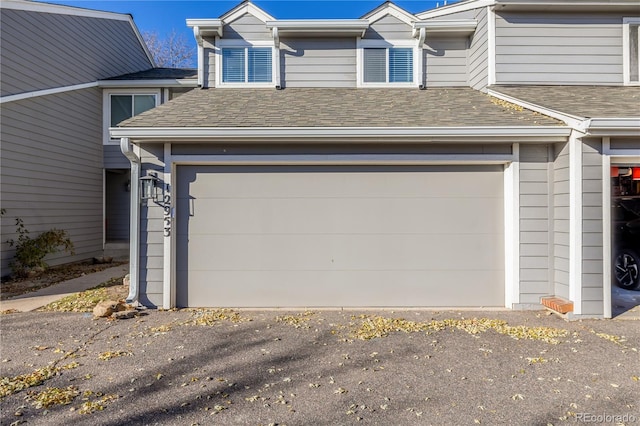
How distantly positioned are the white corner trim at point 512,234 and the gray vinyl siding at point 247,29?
5280 mm

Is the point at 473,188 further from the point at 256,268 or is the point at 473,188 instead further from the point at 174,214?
the point at 174,214

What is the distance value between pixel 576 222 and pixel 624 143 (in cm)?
118

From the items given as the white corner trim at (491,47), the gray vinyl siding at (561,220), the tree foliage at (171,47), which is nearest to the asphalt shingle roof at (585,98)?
the white corner trim at (491,47)

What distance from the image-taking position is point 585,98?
5.48m

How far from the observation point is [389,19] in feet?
24.0

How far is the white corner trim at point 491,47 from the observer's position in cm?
634

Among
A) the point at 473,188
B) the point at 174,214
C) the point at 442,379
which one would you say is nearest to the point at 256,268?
the point at 174,214

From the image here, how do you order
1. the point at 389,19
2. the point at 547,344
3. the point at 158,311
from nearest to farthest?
the point at 547,344, the point at 158,311, the point at 389,19

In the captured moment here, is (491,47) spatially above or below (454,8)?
below

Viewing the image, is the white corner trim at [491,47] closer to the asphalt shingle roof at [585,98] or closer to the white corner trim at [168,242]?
the asphalt shingle roof at [585,98]

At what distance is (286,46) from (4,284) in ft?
23.0

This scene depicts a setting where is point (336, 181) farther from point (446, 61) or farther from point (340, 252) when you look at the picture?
point (446, 61)

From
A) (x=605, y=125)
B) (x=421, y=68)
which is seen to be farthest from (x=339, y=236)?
(x=421, y=68)

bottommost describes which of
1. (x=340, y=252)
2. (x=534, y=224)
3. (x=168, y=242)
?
(x=340, y=252)
